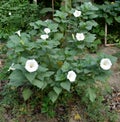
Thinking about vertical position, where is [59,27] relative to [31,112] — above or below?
above

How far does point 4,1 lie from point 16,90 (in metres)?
2.06

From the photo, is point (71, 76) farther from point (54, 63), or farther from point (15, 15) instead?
point (15, 15)

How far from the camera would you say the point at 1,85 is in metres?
3.90

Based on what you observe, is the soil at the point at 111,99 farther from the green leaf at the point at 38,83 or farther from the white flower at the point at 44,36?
the white flower at the point at 44,36

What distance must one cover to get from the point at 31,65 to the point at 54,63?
15.3 inches

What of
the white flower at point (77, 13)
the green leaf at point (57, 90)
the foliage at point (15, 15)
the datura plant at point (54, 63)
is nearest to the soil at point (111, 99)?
the datura plant at point (54, 63)

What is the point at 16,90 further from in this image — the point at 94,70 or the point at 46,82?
the point at 94,70

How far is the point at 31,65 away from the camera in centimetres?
305

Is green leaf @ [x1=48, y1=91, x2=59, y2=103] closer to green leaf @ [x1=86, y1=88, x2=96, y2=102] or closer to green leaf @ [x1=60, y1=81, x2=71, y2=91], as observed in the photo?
Answer: green leaf @ [x1=60, y1=81, x2=71, y2=91]

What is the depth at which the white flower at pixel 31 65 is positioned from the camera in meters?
3.01

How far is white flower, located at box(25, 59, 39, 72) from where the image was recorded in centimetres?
301

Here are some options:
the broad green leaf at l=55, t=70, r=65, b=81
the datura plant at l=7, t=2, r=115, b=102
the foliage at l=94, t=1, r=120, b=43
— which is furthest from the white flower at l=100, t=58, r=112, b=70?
the foliage at l=94, t=1, r=120, b=43

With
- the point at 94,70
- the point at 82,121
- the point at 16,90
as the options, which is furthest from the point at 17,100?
the point at 94,70

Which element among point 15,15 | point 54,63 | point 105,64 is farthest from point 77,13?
point 15,15
